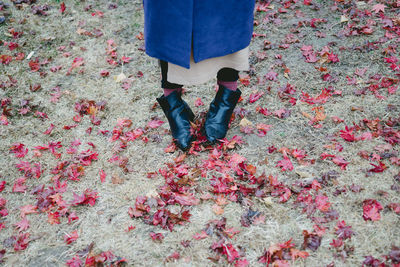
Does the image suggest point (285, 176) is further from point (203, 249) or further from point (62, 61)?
point (62, 61)

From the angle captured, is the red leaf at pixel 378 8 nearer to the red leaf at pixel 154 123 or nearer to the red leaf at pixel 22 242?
the red leaf at pixel 154 123

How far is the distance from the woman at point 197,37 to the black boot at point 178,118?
0.10 m

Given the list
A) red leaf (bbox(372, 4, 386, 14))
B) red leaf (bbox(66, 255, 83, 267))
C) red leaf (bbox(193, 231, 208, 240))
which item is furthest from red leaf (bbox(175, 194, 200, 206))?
red leaf (bbox(372, 4, 386, 14))

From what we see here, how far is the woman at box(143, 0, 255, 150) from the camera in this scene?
1.80 m

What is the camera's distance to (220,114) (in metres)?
2.46

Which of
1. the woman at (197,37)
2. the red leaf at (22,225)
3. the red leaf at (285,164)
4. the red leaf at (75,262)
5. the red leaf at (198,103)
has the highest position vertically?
the woman at (197,37)

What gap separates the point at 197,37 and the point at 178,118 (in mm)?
759

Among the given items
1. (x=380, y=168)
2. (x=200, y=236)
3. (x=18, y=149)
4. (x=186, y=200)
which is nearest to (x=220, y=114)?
(x=186, y=200)

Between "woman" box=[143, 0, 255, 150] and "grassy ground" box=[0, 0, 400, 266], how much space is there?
2.11 ft

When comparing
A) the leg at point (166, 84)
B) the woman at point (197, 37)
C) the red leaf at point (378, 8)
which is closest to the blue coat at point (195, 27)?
the woman at point (197, 37)

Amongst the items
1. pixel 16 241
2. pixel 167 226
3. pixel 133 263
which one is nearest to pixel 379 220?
pixel 167 226

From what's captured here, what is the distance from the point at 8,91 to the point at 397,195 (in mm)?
3533

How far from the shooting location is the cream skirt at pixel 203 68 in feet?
6.91

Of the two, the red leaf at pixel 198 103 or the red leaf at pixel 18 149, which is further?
the red leaf at pixel 198 103
